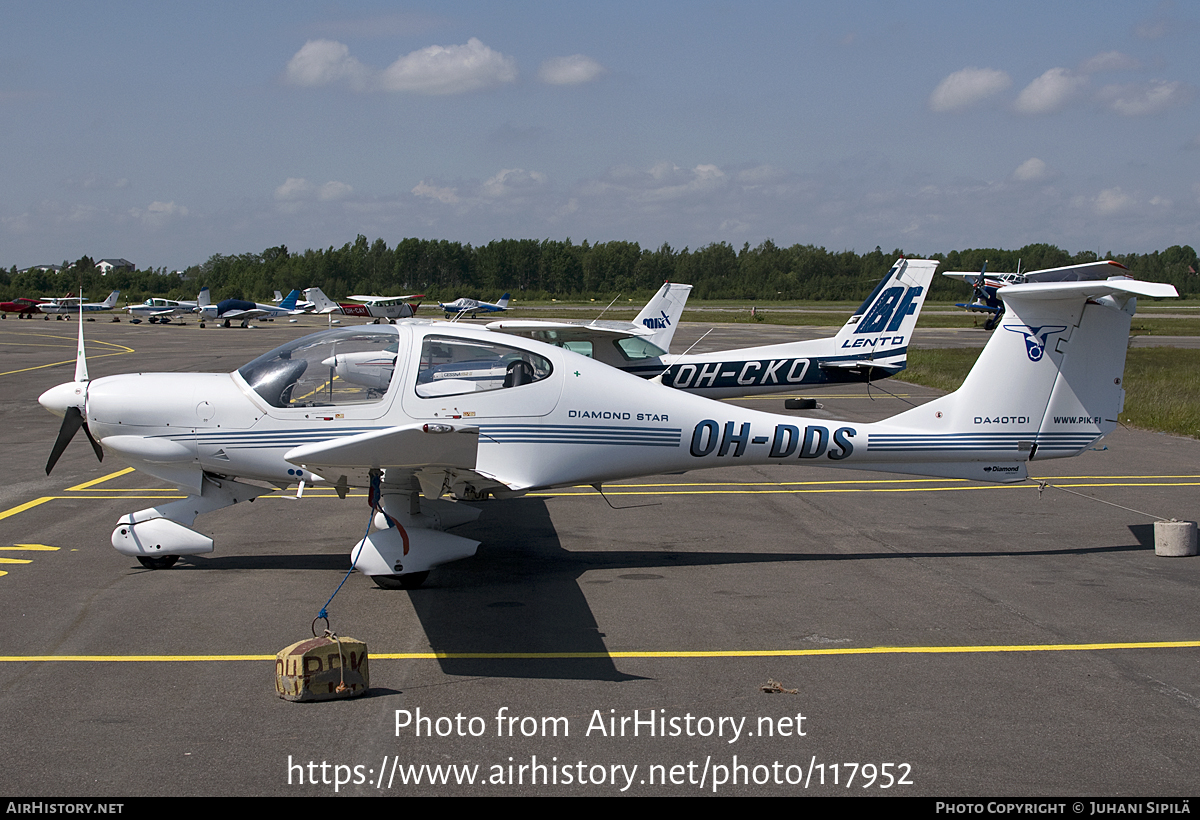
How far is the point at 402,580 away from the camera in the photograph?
26.3 ft

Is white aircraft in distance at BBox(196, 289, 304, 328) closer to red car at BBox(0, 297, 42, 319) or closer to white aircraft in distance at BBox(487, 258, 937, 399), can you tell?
red car at BBox(0, 297, 42, 319)

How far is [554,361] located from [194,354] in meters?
33.4

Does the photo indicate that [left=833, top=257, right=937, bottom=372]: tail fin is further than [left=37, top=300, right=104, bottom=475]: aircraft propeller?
Yes

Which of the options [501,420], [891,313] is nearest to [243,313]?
[891,313]

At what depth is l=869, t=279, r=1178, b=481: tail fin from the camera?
8.95 metres

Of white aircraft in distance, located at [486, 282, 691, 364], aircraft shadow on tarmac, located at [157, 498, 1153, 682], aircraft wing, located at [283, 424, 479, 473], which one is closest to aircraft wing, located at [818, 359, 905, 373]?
white aircraft in distance, located at [486, 282, 691, 364]

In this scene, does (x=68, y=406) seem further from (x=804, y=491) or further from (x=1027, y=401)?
(x=1027, y=401)

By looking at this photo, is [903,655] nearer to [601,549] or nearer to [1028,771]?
[1028,771]

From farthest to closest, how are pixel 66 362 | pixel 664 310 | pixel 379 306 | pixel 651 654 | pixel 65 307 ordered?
pixel 65 307
pixel 379 306
pixel 66 362
pixel 664 310
pixel 651 654

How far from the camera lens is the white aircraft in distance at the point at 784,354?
57.5 ft

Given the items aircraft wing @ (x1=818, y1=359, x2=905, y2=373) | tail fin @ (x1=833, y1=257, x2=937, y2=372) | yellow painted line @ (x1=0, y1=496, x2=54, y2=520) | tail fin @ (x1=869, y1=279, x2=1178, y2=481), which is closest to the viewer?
tail fin @ (x1=869, y1=279, x2=1178, y2=481)

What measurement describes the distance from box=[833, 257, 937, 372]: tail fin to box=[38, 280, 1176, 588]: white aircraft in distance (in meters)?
9.65

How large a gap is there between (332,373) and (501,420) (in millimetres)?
1559
